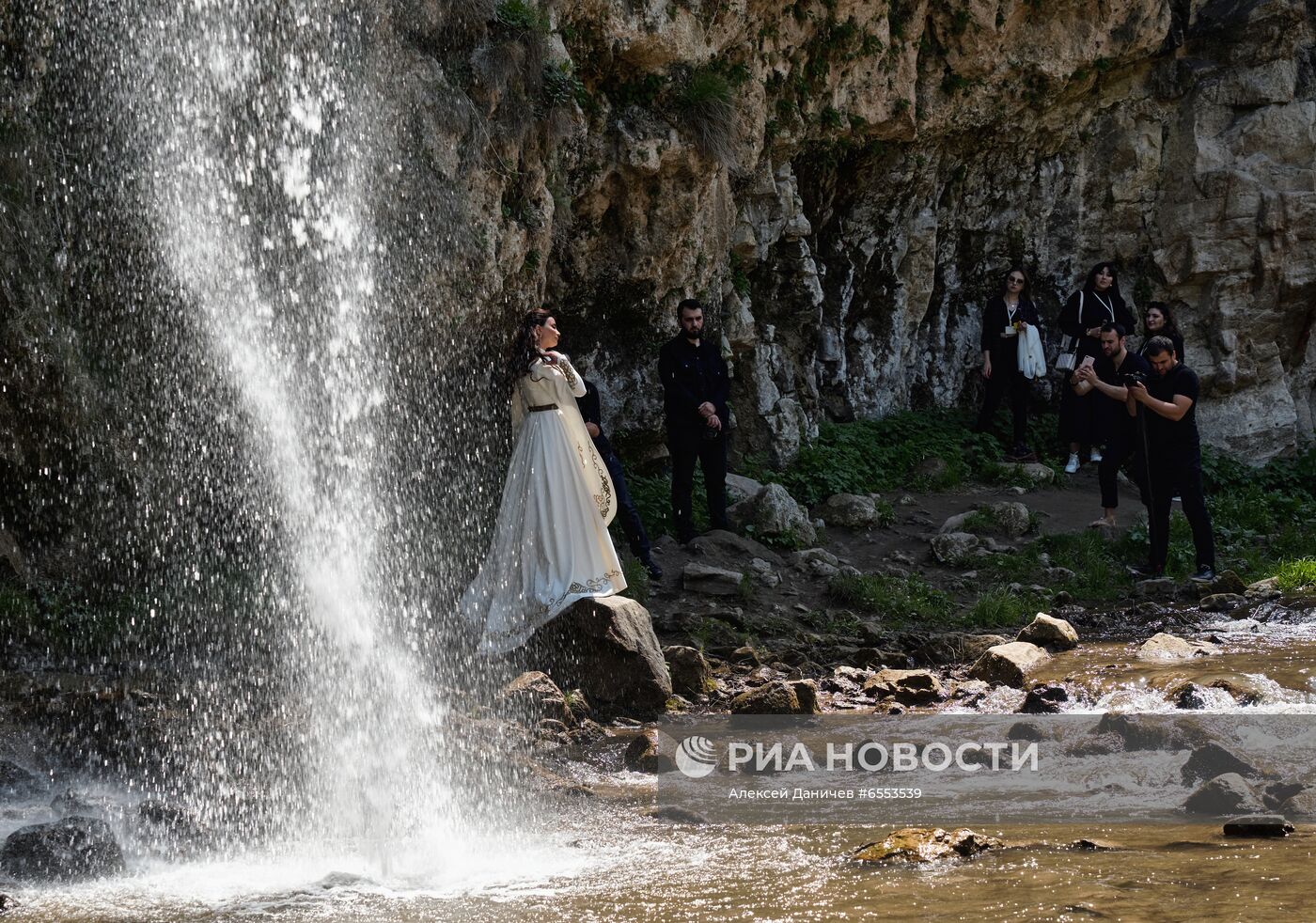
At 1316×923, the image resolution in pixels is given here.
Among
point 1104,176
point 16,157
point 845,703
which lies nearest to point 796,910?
point 845,703

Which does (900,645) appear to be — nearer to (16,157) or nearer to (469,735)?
→ (469,735)

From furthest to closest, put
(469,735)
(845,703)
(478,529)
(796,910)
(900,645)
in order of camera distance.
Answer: (478,529) < (900,645) < (845,703) < (469,735) < (796,910)

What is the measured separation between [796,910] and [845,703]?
3.74m

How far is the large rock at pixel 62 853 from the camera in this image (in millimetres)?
5305

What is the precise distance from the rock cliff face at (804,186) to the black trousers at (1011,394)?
1.17m

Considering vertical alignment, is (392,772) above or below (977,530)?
below

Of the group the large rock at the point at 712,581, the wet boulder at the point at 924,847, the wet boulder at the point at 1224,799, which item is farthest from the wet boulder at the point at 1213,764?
the large rock at the point at 712,581

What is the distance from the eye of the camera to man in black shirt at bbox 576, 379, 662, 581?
1019 cm

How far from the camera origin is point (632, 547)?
34.6 feet

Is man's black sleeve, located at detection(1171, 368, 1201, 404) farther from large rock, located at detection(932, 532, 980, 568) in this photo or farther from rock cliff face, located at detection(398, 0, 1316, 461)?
rock cliff face, located at detection(398, 0, 1316, 461)

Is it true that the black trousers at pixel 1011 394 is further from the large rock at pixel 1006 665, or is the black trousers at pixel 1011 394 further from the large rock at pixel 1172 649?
the large rock at pixel 1006 665

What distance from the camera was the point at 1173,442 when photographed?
10609mm

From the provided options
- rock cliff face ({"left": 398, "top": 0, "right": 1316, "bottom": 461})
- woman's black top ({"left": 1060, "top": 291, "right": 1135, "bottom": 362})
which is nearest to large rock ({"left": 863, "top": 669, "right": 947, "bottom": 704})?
rock cliff face ({"left": 398, "top": 0, "right": 1316, "bottom": 461})

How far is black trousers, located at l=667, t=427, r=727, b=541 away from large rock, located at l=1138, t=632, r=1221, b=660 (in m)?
3.76
